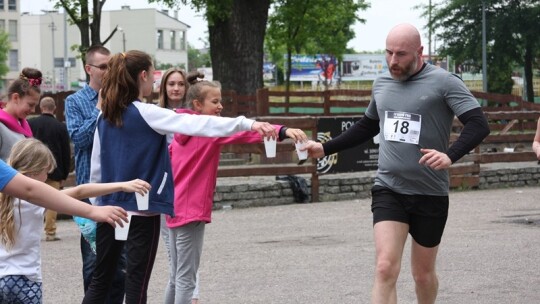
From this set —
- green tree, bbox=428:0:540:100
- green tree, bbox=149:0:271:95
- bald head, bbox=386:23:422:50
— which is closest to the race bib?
bald head, bbox=386:23:422:50

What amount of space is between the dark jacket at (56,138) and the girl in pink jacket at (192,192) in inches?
245

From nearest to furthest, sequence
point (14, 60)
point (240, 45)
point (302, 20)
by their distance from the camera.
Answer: point (240, 45) < point (302, 20) < point (14, 60)

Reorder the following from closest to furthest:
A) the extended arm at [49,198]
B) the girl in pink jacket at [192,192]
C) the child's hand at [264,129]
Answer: the extended arm at [49,198] < the child's hand at [264,129] < the girl in pink jacket at [192,192]

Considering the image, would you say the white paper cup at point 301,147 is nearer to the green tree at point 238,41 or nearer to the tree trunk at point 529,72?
the green tree at point 238,41

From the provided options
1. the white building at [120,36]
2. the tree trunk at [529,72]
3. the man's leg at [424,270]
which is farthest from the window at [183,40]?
the man's leg at [424,270]

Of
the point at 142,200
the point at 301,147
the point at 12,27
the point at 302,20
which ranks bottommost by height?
the point at 142,200

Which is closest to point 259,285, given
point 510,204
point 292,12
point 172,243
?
point 172,243

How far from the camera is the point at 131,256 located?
20.0ft

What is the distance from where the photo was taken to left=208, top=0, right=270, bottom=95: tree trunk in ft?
88.4

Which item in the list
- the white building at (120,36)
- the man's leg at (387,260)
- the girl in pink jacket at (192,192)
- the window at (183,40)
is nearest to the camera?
the man's leg at (387,260)

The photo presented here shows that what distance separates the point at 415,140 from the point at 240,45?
20.9m

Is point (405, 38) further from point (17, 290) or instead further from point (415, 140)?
point (17, 290)

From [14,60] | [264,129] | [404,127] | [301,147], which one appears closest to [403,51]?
[404,127]

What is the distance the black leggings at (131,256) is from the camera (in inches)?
239
